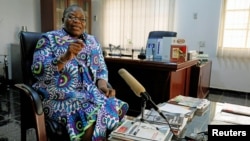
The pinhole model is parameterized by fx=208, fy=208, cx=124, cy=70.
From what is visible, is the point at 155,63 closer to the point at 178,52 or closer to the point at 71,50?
the point at 178,52

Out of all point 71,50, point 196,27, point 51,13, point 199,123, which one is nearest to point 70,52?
point 71,50

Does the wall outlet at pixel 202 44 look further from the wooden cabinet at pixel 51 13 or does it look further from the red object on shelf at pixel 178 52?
the wooden cabinet at pixel 51 13

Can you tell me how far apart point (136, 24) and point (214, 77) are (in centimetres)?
179

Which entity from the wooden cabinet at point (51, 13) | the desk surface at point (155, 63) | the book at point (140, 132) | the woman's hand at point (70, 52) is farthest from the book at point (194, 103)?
the wooden cabinet at point (51, 13)

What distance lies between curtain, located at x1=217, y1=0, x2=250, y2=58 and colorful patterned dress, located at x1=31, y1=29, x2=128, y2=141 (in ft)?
9.19

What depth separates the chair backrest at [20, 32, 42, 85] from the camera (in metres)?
1.36

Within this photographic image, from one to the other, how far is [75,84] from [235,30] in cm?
310

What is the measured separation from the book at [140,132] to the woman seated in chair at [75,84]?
0.23 meters

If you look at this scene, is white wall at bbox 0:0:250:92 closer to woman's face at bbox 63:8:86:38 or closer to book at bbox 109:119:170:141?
woman's face at bbox 63:8:86:38

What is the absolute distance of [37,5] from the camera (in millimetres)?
3859

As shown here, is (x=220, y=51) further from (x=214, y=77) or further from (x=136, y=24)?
(x=136, y=24)

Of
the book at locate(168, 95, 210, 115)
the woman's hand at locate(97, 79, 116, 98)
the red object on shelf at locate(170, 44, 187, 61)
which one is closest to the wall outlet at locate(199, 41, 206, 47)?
the red object on shelf at locate(170, 44, 187, 61)

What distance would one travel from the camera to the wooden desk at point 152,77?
6.22 feet

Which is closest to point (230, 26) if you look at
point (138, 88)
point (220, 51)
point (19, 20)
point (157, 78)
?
point (220, 51)
